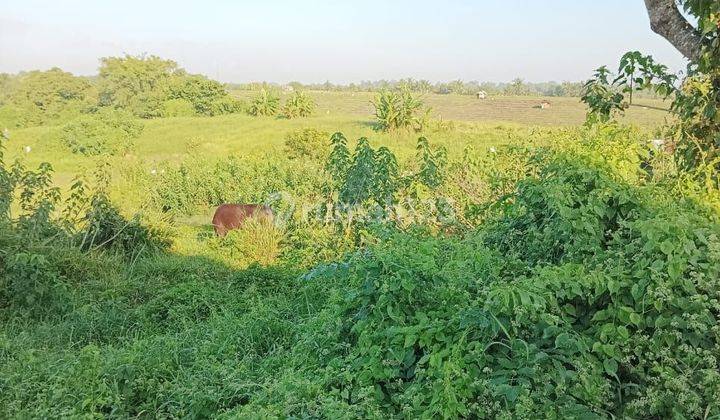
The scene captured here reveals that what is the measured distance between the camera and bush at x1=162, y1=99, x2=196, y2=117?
36.9m

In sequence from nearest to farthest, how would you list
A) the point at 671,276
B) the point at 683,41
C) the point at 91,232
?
the point at 671,276 < the point at 683,41 < the point at 91,232

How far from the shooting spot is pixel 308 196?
9242 millimetres

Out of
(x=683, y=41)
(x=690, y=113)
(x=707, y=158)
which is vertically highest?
(x=683, y=41)

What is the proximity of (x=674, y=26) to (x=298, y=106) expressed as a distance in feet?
86.3

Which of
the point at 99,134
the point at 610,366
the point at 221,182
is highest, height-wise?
the point at 610,366

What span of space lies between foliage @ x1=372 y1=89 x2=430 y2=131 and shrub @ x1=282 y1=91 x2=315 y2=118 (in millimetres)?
8005

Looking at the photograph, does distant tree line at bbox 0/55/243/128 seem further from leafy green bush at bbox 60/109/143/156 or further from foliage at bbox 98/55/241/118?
leafy green bush at bbox 60/109/143/156

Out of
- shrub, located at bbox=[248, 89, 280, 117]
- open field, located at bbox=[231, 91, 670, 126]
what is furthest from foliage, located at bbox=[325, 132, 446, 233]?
shrub, located at bbox=[248, 89, 280, 117]

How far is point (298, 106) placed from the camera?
29703 mm

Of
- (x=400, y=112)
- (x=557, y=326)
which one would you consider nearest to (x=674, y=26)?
(x=557, y=326)

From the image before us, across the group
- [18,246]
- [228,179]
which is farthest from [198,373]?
[228,179]

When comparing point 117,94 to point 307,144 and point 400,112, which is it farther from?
point 307,144

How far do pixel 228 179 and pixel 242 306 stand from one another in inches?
327

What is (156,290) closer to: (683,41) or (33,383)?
(33,383)
